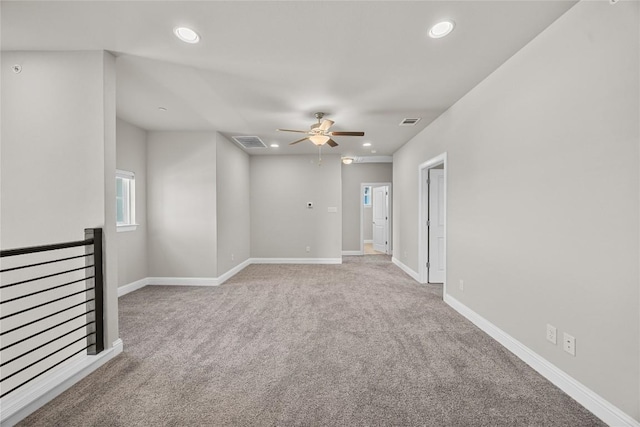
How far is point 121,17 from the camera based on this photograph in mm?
2029

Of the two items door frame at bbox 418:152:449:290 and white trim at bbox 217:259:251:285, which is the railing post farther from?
door frame at bbox 418:152:449:290

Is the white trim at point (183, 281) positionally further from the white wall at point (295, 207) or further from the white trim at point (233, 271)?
the white wall at point (295, 207)

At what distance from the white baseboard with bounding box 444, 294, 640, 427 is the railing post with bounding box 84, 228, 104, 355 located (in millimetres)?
3630

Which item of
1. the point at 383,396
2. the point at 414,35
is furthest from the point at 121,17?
the point at 383,396

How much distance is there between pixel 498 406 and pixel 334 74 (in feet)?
10.1

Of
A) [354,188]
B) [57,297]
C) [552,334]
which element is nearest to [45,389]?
[57,297]

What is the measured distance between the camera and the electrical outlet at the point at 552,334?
2.06 m

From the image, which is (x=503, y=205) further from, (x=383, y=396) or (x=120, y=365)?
(x=120, y=365)

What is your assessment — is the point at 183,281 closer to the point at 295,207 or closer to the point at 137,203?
the point at 137,203

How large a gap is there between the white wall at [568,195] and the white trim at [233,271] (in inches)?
159

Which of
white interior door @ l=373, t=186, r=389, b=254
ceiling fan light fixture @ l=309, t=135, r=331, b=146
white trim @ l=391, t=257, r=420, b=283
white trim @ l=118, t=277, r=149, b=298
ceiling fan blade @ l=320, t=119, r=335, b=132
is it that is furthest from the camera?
white interior door @ l=373, t=186, r=389, b=254

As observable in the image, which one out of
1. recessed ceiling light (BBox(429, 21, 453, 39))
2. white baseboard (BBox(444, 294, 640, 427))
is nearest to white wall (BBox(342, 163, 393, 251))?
white baseboard (BBox(444, 294, 640, 427))

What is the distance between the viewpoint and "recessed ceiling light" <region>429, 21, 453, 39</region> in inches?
81.5

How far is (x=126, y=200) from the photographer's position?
4523 mm
